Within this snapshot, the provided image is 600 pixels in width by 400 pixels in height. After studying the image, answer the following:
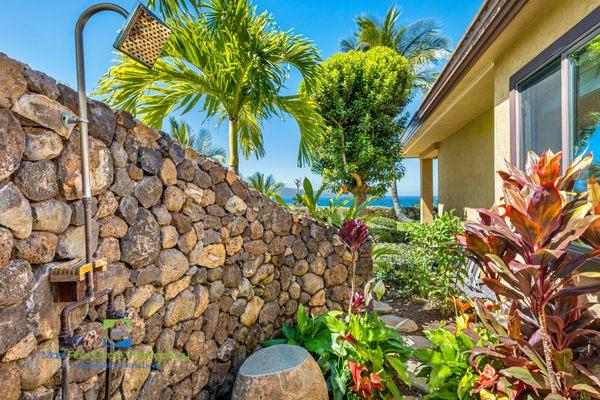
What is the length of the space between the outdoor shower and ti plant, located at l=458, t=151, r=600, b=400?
2.07 metres

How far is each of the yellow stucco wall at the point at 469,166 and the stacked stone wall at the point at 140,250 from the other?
4354mm

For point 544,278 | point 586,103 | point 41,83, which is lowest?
point 544,278

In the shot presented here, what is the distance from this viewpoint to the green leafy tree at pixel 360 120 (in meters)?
7.16

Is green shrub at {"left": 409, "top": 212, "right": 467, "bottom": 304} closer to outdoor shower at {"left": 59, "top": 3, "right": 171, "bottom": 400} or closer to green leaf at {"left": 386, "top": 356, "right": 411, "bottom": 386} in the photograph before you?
green leaf at {"left": 386, "top": 356, "right": 411, "bottom": 386}

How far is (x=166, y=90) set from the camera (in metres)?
3.57

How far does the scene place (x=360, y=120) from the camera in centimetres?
721

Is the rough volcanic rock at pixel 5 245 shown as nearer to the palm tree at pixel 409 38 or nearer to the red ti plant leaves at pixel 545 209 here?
the red ti plant leaves at pixel 545 209

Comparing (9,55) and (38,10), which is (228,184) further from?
(38,10)

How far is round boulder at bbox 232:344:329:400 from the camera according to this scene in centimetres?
208

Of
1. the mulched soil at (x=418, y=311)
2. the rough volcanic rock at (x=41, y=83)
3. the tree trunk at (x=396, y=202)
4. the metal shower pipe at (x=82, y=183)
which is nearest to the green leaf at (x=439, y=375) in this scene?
the mulched soil at (x=418, y=311)

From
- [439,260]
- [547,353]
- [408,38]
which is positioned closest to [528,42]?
[439,260]

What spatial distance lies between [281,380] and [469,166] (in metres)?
6.23

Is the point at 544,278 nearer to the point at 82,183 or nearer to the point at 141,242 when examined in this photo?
the point at 141,242

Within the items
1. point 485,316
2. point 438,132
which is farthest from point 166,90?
point 438,132
